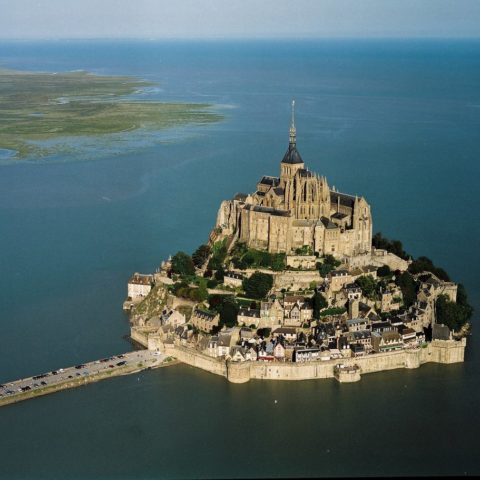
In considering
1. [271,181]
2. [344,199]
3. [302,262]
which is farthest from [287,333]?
[271,181]

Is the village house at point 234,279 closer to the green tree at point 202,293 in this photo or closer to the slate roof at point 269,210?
the green tree at point 202,293

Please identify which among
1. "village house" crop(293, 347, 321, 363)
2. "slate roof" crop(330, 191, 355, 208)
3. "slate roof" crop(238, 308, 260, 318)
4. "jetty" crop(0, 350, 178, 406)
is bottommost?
"jetty" crop(0, 350, 178, 406)

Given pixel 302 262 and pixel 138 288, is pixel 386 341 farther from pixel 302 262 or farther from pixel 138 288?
pixel 138 288

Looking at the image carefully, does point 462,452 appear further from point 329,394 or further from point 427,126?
point 427,126

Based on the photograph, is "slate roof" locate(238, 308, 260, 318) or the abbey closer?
"slate roof" locate(238, 308, 260, 318)

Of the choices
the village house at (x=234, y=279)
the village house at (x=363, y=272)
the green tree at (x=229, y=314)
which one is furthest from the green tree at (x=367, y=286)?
the green tree at (x=229, y=314)

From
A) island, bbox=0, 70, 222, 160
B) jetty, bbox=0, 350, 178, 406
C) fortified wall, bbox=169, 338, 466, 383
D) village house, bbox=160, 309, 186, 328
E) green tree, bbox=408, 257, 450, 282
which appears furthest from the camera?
island, bbox=0, 70, 222, 160

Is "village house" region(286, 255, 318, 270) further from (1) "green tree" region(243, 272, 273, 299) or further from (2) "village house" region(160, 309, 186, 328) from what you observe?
(2) "village house" region(160, 309, 186, 328)

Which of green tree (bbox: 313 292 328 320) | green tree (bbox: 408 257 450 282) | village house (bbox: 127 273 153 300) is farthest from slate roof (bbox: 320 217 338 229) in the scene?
village house (bbox: 127 273 153 300)
